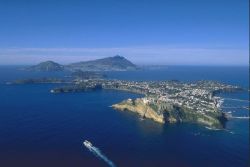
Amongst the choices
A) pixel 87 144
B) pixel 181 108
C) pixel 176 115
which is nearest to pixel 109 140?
pixel 87 144

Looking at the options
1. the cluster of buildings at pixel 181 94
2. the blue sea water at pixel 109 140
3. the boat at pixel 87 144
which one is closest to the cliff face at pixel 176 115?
the blue sea water at pixel 109 140

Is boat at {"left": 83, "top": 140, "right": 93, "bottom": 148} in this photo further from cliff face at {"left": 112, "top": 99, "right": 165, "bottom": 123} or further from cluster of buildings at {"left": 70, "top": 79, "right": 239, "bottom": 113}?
cluster of buildings at {"left": 70, "top": 79, "right": 239, "bottom": 113}

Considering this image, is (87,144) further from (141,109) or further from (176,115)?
(141,109)

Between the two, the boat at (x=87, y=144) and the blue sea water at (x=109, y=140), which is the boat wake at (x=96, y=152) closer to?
the boat at (x=87, y=144)

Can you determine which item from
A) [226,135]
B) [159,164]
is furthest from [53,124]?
[226,135]

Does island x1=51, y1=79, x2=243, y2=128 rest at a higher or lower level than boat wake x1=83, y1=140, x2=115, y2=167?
higher

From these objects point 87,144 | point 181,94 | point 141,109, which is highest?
point 181,94

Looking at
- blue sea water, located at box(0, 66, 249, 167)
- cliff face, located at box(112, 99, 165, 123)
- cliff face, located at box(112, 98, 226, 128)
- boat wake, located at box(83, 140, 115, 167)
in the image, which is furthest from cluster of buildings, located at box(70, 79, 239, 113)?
boat wake, located at box(83, 140, 115, 167)

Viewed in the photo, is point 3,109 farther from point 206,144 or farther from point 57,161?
point 206,144
